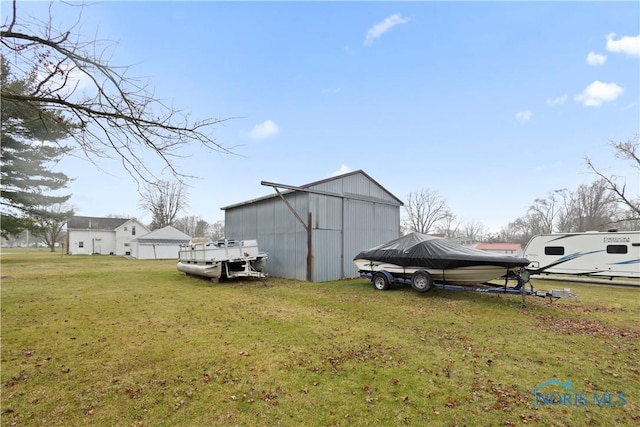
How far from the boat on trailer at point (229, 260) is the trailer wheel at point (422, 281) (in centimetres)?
649

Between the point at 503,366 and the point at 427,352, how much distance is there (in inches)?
39.9

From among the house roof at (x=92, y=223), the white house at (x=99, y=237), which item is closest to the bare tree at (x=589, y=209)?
the white house at (x=99, y=237)

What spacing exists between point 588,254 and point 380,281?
32.3 feet

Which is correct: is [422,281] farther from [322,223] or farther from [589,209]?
[589,209]

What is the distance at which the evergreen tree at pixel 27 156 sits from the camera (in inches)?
115

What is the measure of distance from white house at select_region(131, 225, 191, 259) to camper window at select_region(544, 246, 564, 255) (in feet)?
110

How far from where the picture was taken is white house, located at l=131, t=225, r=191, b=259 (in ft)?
109

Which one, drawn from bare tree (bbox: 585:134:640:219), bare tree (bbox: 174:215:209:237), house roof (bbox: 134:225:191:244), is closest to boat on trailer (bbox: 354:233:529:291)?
bare tree (bbox: 585:134:640:219)

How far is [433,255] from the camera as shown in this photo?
Result: 361 inches

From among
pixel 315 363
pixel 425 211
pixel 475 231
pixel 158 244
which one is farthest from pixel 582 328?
pixel 475 231

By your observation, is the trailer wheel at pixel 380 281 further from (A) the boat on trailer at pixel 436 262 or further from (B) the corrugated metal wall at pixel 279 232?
(B) the corrugated metal wall at pixel 279 232

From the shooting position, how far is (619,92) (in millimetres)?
11750

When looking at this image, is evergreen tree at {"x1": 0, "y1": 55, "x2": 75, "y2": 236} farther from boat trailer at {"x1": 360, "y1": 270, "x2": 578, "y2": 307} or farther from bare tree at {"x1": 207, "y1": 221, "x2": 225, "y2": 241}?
bare tree at {"x1": 207, "y1": 221, "x2": 225, "y2": 241}

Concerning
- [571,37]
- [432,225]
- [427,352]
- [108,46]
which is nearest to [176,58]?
[108,46]
